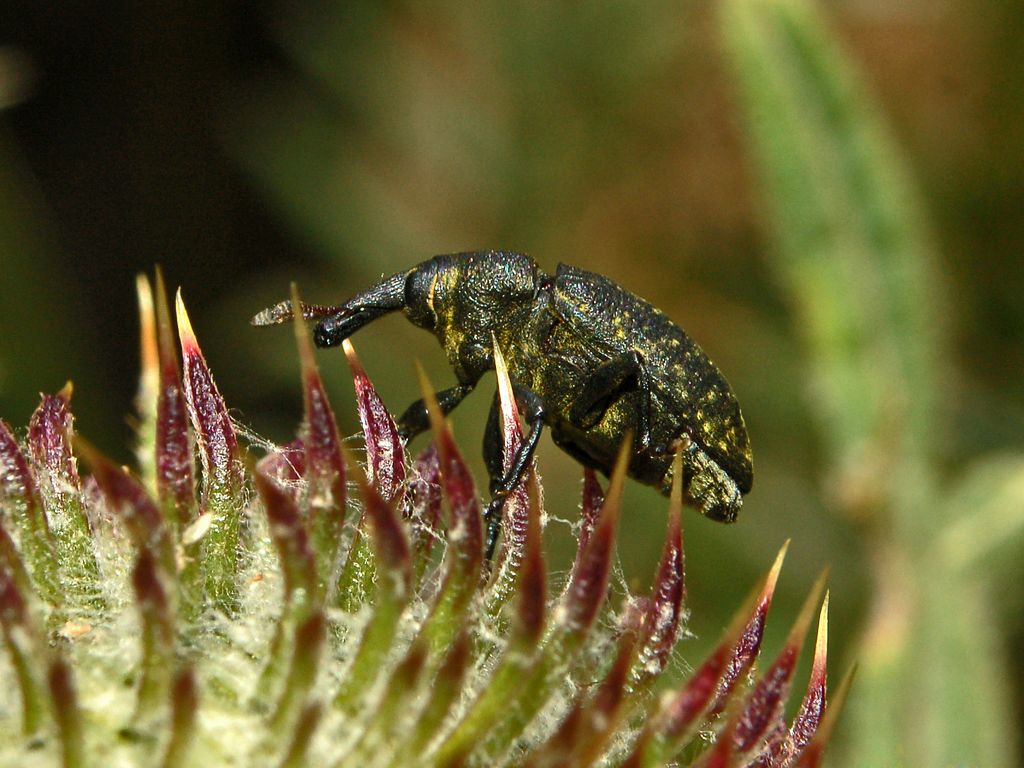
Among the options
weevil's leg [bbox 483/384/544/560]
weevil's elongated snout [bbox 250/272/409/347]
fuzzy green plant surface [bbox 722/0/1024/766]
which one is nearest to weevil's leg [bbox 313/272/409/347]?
weevil's elongated snout [bbox 250/272/409/347]

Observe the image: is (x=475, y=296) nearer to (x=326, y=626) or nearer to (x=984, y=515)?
(x=326, y=626)

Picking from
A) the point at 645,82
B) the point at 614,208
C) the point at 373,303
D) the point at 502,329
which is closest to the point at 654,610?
the point at 502,329

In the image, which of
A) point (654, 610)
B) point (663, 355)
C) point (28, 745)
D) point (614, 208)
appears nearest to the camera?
point (28, 745)

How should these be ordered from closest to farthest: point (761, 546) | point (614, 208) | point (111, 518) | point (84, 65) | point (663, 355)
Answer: point (111, 518), point (663, 355), point (761, 546), point (614, 208), point (84, 65)

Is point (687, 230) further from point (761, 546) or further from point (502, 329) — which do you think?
point (502, 329)

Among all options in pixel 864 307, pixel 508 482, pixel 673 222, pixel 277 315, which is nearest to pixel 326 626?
pixel 508 482

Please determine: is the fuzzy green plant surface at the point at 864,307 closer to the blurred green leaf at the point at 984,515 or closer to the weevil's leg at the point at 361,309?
the blurred green leaf at the point at 984,515

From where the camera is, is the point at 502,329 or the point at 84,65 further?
the point at 84,65

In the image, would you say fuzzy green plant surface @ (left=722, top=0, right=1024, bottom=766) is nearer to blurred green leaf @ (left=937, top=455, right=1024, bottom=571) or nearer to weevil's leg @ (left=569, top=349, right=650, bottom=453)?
blurred green leaf @ (left=937, top=455, right=1024, bottom=571)
